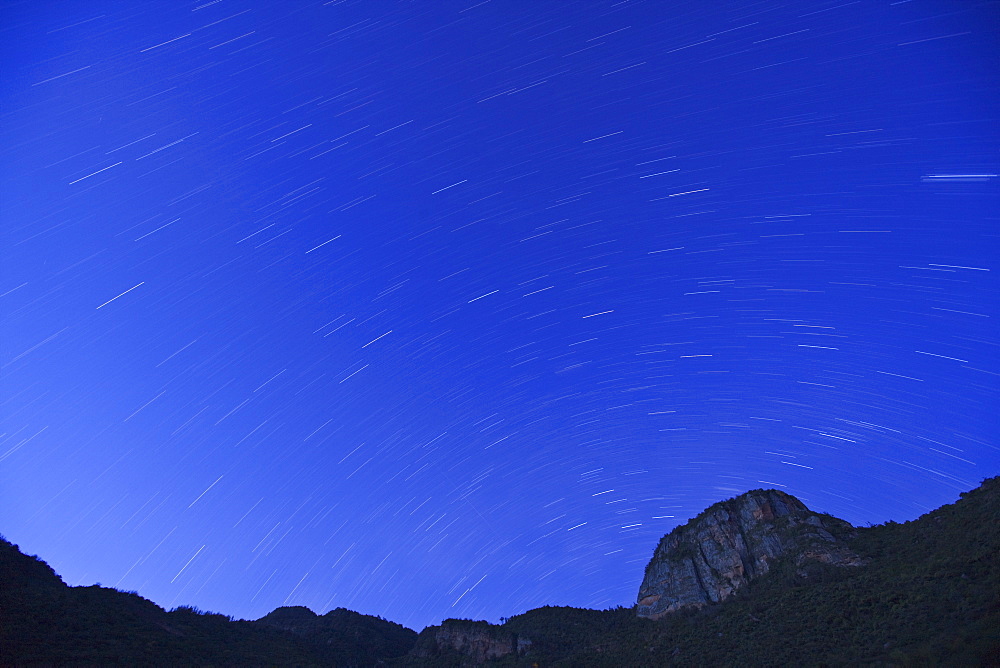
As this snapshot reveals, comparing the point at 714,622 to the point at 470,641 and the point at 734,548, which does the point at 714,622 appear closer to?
the point at 734,548

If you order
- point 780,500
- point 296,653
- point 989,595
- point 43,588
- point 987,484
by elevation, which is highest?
point 780,500

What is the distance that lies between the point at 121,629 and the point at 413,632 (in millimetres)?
49030

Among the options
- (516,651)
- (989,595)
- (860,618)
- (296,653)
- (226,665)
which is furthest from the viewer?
(516,651)

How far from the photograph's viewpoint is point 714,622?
134 ft

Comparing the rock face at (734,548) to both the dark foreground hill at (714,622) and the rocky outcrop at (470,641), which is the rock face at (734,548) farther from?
the rocky outcrop at (470,641)

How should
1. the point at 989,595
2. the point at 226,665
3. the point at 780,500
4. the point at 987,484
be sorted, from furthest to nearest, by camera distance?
the point at 780,500
the point at 987,484
the point at 226,665
the point at 989,595

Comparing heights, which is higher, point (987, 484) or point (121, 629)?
point (987, 484)

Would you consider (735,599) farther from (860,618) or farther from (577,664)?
(860,618)

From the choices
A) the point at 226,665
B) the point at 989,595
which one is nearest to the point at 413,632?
the point at 226,665

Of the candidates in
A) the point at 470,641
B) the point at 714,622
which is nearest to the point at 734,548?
the point at 714,622

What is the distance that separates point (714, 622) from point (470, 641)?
28.6 metres

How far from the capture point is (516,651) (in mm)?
53531

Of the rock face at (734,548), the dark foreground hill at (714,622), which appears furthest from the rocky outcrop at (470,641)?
the rock face at (734,548)

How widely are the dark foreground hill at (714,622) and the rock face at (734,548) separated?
0.83 feet
